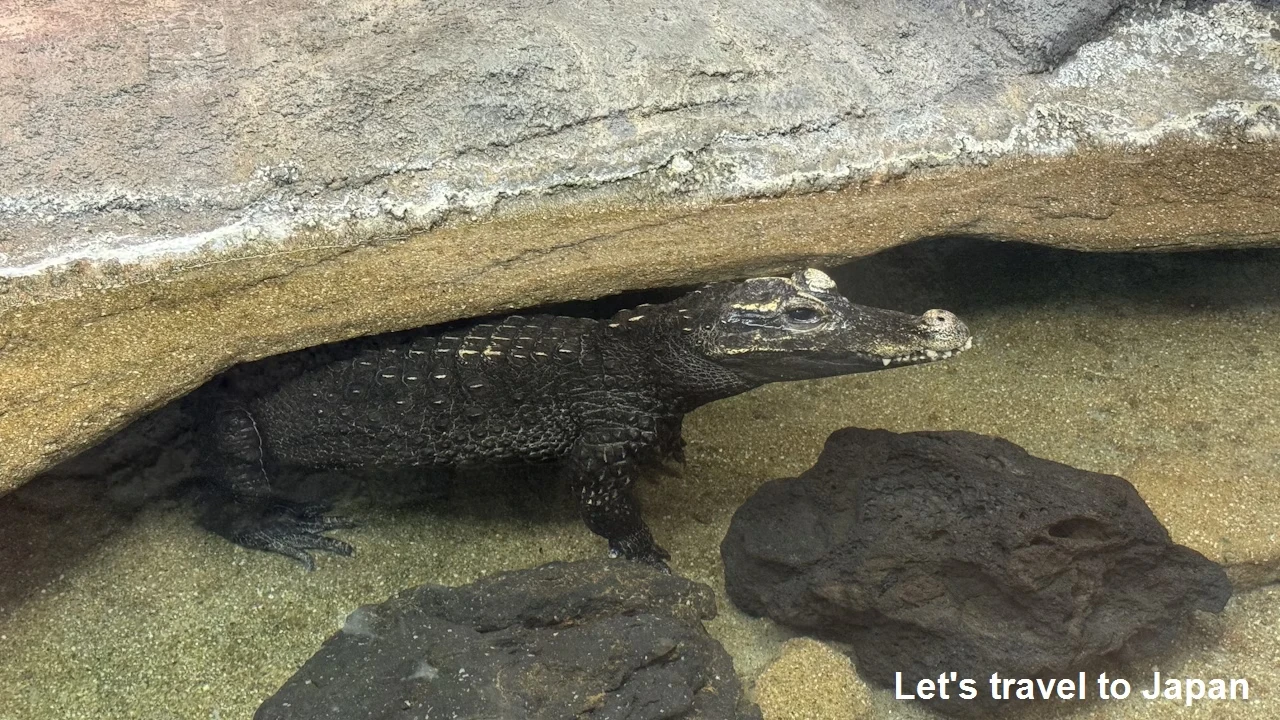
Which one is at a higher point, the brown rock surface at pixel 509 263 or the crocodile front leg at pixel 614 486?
the brown rock surface at pixel 509 263

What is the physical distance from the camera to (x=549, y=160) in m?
2.46

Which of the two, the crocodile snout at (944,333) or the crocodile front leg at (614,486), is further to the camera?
the crocodile front leg at (614,486)

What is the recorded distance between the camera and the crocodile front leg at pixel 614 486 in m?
2.86

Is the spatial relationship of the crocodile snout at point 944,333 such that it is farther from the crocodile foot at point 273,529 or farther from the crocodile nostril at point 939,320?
the crocodile foot at point 273,529

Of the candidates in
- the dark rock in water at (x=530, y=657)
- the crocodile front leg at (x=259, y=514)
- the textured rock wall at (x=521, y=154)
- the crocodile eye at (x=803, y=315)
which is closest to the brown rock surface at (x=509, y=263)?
the textured rock wall at (x=521, y=154)

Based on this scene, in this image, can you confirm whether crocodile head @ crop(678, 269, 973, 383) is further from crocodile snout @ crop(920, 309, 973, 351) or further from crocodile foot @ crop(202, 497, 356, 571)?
crocodile foot @ crop(202, 497, 356, 571)

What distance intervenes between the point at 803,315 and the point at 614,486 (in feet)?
2.69

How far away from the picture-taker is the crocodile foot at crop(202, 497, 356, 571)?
299 centimetres

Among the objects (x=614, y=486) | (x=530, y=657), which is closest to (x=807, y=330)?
(x=614, y=486)

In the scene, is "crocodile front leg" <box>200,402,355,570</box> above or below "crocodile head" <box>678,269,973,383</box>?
below

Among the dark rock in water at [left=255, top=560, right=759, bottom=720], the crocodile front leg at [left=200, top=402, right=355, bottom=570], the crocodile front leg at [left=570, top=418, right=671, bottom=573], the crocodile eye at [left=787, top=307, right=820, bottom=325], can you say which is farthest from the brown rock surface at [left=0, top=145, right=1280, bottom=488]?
the dark rock in water at [left=255, top=560, right=759, bottom=720]

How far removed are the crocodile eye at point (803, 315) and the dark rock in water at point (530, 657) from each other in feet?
2.75

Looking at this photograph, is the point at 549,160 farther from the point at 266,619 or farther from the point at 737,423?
the point at 266,619

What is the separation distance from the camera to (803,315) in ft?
8.61
